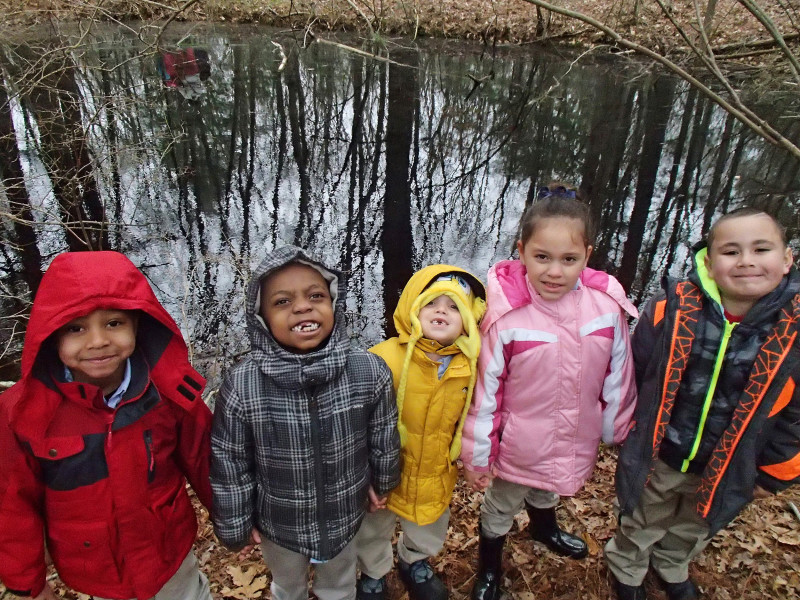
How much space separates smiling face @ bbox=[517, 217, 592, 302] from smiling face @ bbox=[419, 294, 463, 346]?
35 cm

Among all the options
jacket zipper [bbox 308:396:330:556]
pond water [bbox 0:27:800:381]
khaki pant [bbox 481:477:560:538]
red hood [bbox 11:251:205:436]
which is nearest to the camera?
red hood [bbox 11:251:205:436]

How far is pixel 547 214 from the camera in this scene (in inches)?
78.2

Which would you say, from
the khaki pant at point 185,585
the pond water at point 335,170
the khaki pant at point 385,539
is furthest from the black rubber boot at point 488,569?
the pond water at point 335,170

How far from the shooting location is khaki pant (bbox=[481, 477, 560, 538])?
7.75 feet

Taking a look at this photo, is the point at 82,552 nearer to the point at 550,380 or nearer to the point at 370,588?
the point at 370,588

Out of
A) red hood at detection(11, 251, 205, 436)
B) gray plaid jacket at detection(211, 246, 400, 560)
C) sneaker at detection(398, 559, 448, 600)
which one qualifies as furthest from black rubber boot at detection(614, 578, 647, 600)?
red hood at detection(11, 251, 205, 436)

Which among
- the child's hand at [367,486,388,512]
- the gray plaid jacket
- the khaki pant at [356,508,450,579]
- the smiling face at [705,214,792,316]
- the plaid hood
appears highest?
the smiling face at [705,214,792,316]

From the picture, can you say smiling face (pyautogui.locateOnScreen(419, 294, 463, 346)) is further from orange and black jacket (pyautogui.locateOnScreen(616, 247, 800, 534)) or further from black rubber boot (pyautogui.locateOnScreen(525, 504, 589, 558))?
black rubber boot (pyautogui.locateOnScreen(525, 504, 589, 558))

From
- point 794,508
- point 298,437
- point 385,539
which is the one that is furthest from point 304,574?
point 794,508

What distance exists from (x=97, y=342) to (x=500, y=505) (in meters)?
1.86

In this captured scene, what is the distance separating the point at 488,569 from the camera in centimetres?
255

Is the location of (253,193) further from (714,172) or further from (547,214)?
(714,172)

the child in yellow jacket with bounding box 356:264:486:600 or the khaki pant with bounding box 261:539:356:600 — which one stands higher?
the child in yellow jacket with bounding box 356:264:486:600

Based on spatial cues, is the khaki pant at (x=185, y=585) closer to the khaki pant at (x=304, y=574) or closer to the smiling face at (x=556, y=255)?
the khaki pant at (x=304, y=574)
